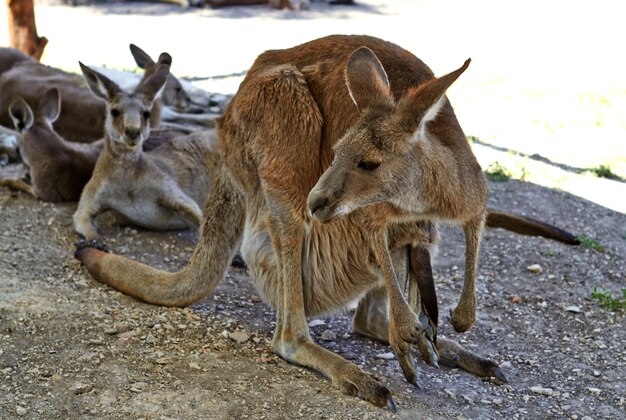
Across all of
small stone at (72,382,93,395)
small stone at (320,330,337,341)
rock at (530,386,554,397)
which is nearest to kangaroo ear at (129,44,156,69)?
small stone at (320,330,337,341)

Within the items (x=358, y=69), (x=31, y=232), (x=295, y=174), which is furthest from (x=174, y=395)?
(x=31, y=232)

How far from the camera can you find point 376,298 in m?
4.84

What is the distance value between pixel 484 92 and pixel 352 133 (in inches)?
288

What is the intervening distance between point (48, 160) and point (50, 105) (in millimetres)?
627

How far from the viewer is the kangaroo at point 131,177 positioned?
20.9 ft

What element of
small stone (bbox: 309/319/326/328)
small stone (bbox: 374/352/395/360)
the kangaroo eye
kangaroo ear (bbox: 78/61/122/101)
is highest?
the kangaroo eye

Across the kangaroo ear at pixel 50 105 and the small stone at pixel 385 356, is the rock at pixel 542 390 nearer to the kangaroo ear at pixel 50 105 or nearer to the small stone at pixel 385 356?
the small stone at pixel 385 356

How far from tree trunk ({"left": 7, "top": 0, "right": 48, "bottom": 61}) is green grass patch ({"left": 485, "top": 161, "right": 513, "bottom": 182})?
5.33 metres

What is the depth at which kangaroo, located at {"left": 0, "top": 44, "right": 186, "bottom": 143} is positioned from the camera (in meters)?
8.04

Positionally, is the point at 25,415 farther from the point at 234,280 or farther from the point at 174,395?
the point at 234,280

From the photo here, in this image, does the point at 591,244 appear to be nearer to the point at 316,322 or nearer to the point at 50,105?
the point at 316,322

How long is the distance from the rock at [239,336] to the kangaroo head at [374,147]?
1.15 meters

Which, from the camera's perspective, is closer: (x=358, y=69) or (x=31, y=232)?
(x=358, y=69)

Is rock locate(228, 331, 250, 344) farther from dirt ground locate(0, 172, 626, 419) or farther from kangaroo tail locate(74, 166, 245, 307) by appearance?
kangaroo tail locate(74, 166, 245, 307)
